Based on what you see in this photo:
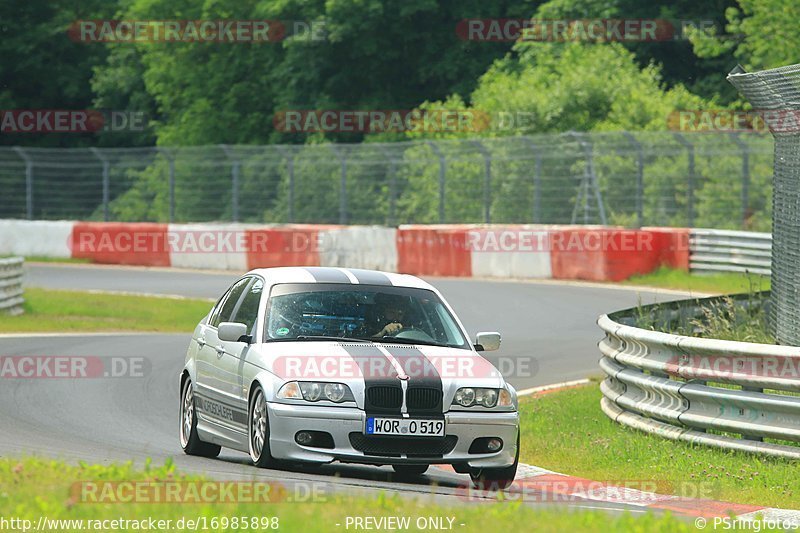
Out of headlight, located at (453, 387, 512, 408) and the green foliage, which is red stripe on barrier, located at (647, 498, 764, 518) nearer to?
headlight, located at (453, 387, 512, 408)

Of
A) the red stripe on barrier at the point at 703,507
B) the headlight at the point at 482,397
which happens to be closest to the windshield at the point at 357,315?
the headlight at the point at 482,397

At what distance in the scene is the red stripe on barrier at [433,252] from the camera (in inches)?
1249

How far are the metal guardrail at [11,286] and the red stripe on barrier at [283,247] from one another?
28.9 ft

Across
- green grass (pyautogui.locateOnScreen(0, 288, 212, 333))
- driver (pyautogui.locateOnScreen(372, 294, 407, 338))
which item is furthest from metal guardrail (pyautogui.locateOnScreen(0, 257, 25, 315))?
driver (pyautogui.locateOnScreen(372, 294, 407, 338))

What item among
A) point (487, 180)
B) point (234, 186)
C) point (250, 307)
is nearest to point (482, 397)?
point (250, 307)

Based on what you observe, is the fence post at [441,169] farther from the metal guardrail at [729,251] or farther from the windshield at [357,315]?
the windshield at [357,315]

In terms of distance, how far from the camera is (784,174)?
13047 mm

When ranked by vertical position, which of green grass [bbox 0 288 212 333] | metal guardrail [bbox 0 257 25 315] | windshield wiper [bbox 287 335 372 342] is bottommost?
green grass [bbox 0 288 212 333]

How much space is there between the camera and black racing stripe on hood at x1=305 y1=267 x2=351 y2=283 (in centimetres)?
1112

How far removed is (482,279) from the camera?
3112 cm

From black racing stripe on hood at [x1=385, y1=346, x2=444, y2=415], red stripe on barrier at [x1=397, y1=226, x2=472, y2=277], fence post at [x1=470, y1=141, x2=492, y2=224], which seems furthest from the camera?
fence post at [x1=470, y1=141, x2=492, y2=224]

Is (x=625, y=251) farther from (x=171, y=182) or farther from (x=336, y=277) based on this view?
(x=336, y=277)

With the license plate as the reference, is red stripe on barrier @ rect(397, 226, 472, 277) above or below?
below

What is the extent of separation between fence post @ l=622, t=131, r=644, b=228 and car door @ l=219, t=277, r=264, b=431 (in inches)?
792
